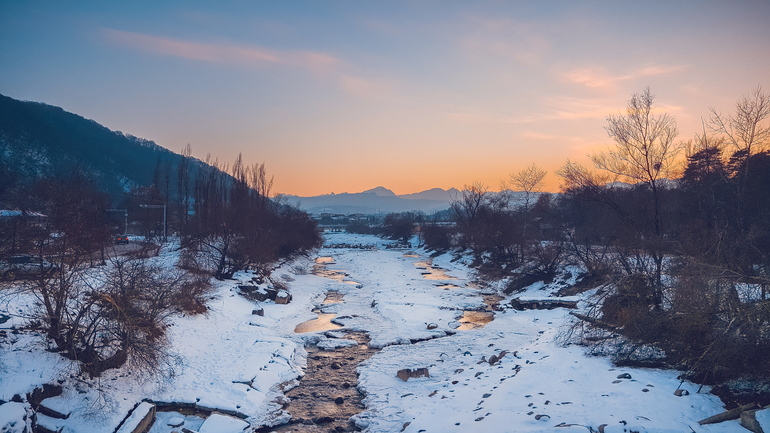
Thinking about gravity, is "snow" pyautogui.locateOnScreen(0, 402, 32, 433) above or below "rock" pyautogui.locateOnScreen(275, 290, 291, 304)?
above

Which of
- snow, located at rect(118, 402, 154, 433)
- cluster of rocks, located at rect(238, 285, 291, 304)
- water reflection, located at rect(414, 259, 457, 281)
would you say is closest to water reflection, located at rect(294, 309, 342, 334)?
cluster of rocks, located at rect(238, 285, 291, 304)

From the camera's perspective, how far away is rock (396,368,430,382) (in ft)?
40.6

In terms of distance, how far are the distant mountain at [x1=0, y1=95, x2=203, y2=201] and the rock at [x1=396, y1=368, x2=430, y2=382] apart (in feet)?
211

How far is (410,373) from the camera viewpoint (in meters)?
12.5

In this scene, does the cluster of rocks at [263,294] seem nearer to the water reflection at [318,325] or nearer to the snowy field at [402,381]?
the snowy field at [402,381]

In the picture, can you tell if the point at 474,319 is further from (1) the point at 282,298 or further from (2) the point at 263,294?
(2) the point at 263,294

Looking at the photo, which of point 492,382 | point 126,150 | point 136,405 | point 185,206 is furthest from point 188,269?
point 126,150

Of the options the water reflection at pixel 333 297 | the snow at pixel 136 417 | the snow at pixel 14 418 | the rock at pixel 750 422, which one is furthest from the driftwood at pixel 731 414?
the water reflection at pixel 333 297

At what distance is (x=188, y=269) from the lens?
22.1 meters

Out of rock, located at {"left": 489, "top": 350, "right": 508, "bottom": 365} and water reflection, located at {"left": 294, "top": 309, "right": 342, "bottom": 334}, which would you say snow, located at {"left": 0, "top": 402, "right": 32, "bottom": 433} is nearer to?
water reflection, located at {"left": 294, "top": 309, "right": 342, "bottom": 334}

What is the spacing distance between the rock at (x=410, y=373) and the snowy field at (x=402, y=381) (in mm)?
186

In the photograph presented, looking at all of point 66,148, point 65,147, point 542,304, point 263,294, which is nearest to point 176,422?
point 263,294

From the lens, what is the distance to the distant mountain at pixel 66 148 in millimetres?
73562

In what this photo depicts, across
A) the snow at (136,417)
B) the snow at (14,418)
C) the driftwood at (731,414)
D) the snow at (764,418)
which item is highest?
the snow at (764,418)
